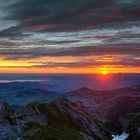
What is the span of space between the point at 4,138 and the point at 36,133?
18.4m

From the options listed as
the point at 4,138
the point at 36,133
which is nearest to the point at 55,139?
the point at 36,133

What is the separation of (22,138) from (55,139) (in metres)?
19.7

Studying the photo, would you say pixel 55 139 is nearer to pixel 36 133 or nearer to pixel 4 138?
pixel 36 133

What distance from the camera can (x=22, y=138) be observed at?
189000 mm

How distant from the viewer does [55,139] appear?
197125 millimetres

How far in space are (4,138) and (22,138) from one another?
11.7 meters

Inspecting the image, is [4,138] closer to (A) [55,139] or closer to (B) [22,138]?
(B) [22,138]

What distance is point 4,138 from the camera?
193500 mm

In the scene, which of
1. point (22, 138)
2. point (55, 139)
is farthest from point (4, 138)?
point (55, 139)

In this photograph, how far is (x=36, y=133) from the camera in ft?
652

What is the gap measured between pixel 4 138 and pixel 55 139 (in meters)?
28.8
